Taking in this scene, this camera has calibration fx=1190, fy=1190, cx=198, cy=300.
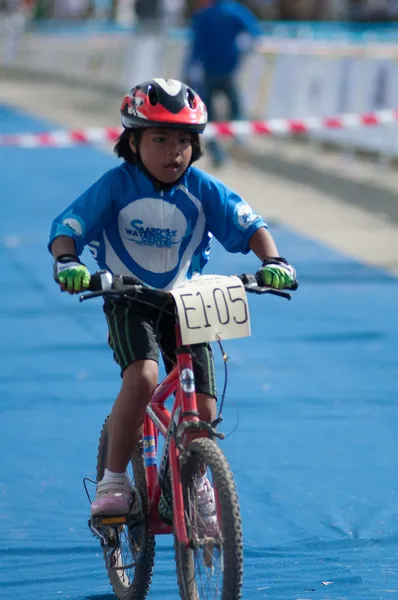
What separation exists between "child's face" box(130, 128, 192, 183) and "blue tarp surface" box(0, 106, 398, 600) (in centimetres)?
153

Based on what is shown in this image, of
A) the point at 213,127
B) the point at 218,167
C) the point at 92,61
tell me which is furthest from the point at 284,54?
the point at 92,61

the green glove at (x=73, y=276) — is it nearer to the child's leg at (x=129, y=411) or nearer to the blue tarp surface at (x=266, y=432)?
the child's leg at (x=129, y=411)

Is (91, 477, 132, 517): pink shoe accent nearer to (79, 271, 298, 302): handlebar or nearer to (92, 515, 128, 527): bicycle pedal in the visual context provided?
(92, 515, 128, 527): bicycle pedal

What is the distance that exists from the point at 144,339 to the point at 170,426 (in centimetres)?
31

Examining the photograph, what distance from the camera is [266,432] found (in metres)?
6.36

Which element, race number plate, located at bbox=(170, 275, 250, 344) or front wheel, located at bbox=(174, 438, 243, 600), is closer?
front wheel, located at bbox=(174, 438, 243, 600)

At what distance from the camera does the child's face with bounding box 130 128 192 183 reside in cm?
409

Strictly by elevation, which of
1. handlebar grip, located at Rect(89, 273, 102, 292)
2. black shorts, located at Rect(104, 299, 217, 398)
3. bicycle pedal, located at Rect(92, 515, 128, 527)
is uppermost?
handlebar grip, located at Rect(89, 273, 102, 292)

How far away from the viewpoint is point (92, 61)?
2828cm

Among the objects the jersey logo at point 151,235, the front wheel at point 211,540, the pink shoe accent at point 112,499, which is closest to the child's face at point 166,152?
the jersey logo at point 151,235

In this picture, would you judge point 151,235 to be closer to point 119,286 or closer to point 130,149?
point 130,149

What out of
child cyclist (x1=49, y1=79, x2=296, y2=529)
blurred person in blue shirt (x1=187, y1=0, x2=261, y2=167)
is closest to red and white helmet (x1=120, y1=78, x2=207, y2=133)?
child cyclist (x1=49, y1=79, x2=296, y2=529)

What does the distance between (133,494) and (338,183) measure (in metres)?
11.7

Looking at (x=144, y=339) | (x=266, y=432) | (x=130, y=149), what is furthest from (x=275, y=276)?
(x=266, y=432)
